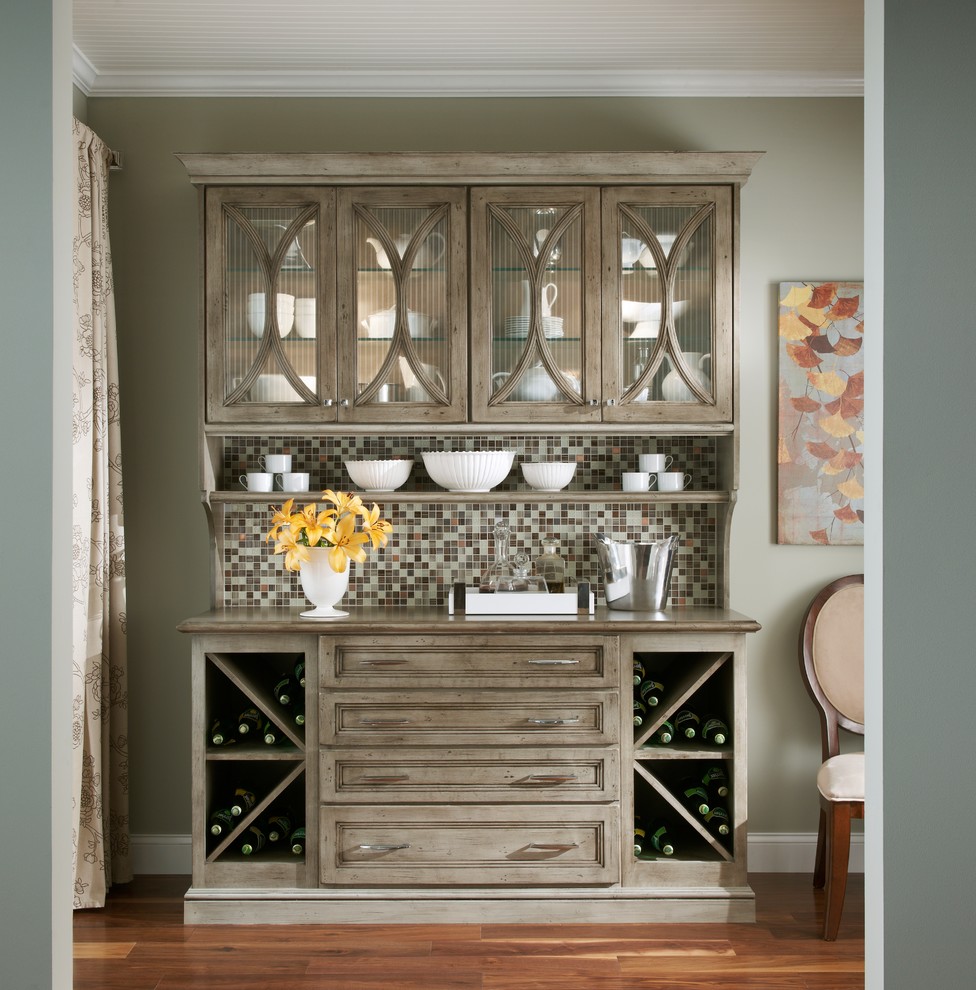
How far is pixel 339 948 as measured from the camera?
2680 mm

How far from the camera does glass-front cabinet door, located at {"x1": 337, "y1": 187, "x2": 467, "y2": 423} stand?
3.04m

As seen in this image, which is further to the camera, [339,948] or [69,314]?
[339,948]

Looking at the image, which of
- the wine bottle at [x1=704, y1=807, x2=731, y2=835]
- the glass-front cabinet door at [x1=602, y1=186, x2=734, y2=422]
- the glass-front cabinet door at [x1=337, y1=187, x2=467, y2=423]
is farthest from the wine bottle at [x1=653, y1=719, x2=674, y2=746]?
the glass-front cabinet door at [x1=337, y1=187, x2=467, y2=423]

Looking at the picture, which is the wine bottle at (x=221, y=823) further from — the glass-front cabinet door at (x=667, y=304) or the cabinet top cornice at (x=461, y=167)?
the cabinet top cornice at (x=461, y=167)

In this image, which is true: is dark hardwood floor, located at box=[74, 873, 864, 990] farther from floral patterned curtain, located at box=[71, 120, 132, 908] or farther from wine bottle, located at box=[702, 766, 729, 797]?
wine bottle, located at box=[702, 766, 729, 797]

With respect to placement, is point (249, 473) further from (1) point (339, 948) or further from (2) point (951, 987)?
(2) point (951, 987)

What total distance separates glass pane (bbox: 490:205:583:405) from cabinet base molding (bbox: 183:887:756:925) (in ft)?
5.37

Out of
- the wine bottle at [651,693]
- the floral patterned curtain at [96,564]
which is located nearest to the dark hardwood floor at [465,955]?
the floral patterned curtain at [96,564]

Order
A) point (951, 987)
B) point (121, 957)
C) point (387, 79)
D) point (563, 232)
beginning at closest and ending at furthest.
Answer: point (951, 987) → point (121, 957) → point (563, 232) → point (387, 79)

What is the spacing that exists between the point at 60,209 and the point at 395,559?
1.93m

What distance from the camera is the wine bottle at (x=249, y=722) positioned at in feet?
9.78

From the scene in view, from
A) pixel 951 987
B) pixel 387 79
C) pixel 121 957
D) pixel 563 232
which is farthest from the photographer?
A: pixel 387 79

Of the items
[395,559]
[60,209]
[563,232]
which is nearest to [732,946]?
[395,559]

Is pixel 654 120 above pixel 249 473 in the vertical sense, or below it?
above
